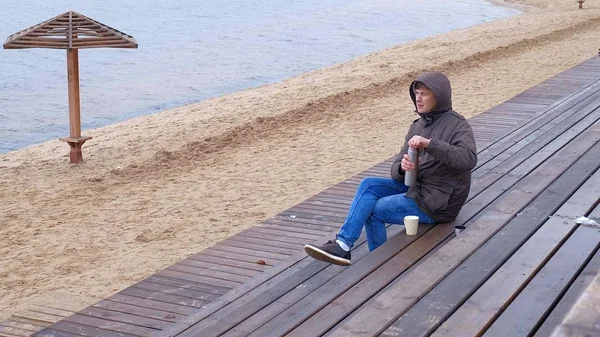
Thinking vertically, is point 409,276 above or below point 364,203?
below

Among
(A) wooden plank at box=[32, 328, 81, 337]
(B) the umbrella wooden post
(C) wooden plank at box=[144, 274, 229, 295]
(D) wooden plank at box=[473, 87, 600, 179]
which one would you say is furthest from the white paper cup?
(B) the umbrella wooden post

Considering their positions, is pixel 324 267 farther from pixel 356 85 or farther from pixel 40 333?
pixel 356 85

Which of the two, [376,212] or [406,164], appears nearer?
[406,164]

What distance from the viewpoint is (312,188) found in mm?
7918

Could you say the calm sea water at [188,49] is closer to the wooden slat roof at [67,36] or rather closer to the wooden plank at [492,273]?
the wooden slat roof at [67,36]

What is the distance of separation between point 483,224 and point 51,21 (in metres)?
5.74

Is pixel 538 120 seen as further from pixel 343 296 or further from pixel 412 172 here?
pixel 343 296

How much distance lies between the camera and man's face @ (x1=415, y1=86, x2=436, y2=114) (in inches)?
189

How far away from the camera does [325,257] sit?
4.68 meters

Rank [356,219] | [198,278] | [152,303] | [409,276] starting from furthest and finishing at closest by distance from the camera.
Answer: [198,278] < [152,303] < [356,219] < [409,276]

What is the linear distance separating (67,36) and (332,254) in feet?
18.0

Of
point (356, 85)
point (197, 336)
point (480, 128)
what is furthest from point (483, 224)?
point (356, 85)

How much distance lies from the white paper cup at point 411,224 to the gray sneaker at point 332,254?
0.36 m

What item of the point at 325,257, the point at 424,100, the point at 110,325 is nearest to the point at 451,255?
the point at 325,257
